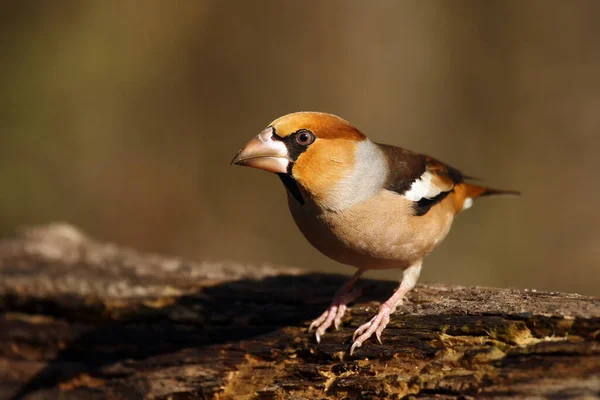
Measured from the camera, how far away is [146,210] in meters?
9.43

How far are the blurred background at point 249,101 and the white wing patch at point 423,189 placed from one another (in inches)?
172

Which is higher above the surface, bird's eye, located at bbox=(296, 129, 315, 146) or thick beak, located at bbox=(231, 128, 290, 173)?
bird's eye, located at bbox=(296, 129, 315, 146)

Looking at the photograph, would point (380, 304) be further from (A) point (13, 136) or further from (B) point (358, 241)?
(A) point (13, 136)

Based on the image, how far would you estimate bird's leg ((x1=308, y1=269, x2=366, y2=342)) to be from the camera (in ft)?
12.8

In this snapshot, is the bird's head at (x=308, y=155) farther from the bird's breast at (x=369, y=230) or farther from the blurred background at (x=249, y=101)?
the blurred background at (x=249, y=101)

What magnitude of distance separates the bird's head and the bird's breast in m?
0.10

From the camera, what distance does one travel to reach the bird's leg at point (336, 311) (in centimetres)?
390

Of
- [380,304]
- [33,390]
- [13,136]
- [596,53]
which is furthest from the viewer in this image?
[13,136]

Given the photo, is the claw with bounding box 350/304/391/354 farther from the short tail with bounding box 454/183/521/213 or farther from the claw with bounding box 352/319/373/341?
the short tail with bounding box 454/183/521/213

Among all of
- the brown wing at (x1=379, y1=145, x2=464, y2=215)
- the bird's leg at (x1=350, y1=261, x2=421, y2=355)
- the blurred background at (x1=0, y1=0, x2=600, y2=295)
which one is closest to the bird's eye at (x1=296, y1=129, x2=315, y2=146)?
the brown wing at (x1=379, y1=145, x2=464, y2=215)

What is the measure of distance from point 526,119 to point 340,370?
239 inches

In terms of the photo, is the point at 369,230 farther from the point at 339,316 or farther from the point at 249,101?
the point at 249,101

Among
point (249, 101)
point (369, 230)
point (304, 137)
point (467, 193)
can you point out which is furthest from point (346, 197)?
point (249, 101)

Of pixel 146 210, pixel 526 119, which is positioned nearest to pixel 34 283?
pixel 146 210
